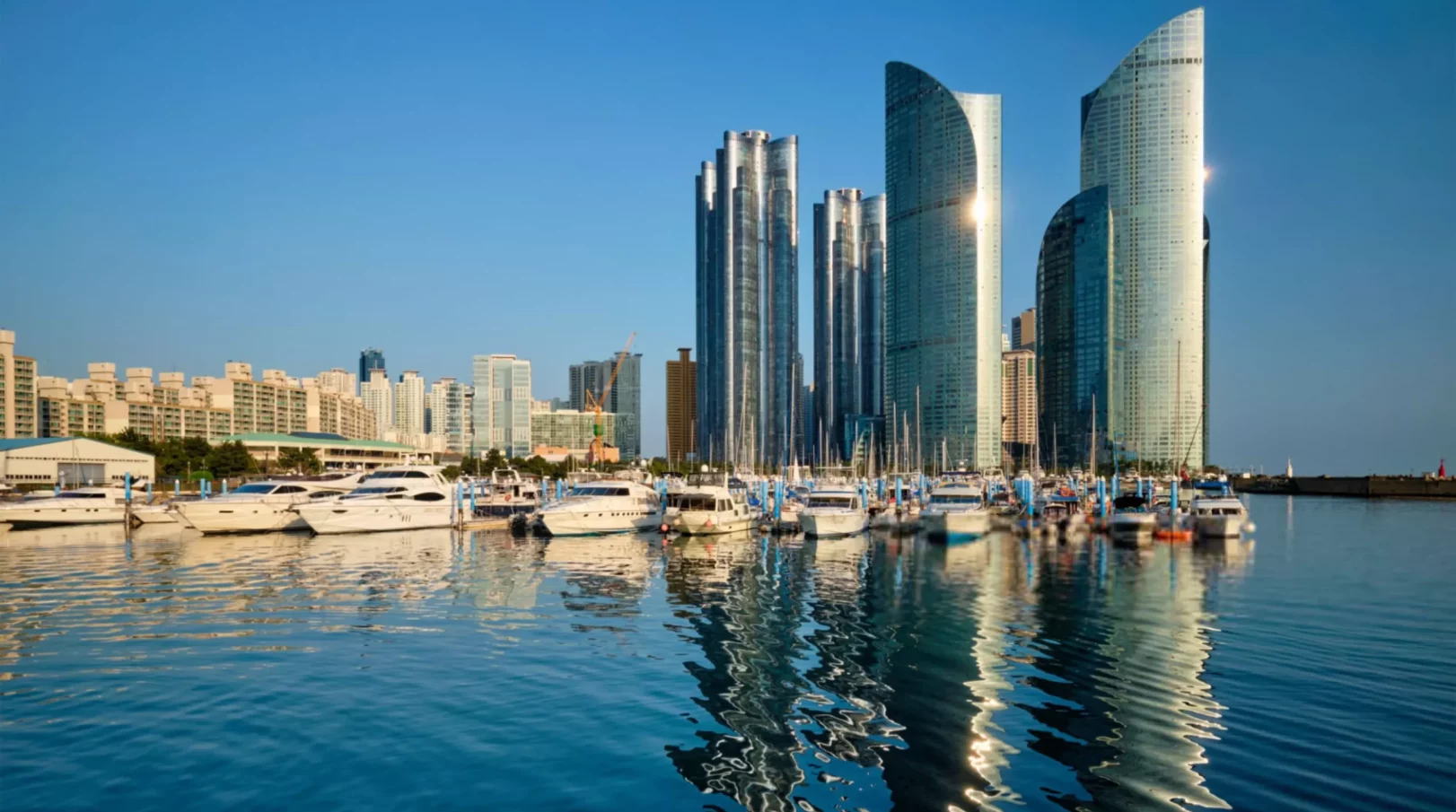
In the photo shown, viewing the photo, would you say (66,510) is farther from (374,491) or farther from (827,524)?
(827,524)

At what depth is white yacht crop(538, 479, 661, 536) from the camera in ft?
161

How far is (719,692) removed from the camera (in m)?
16.4

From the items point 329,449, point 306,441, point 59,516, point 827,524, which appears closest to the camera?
point 827,524

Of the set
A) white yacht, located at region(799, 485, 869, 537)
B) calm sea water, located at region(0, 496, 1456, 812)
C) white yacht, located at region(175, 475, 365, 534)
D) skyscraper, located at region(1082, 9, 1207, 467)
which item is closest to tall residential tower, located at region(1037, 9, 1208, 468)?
skyscraper, located at region(1082, 9, 1207, 467)

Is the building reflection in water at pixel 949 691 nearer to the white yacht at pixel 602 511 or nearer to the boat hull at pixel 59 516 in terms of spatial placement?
the white yacht at pixel 602 511

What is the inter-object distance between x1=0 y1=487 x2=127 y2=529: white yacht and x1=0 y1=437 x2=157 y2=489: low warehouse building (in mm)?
36324

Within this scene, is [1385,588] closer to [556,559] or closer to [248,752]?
[556,559]

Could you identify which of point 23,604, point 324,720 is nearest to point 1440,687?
point 324,720

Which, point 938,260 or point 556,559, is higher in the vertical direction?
point 938,260

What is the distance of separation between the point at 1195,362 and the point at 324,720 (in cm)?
19142

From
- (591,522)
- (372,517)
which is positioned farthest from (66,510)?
(591,522)

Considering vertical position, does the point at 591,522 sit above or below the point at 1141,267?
below

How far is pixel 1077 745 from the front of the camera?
13359 mm

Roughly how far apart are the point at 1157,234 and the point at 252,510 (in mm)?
188463
